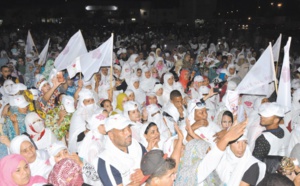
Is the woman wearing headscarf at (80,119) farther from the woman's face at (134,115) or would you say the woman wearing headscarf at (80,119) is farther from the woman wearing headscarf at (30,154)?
the woman wearing headscarf at (30,154)

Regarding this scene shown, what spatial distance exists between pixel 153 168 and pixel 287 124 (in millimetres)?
3083

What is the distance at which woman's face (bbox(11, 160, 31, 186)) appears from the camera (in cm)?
329

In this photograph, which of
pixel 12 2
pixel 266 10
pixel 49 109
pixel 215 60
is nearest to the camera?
pixel 49 109

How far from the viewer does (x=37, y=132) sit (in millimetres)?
5266

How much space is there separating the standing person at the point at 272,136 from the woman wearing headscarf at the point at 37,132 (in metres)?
2.75

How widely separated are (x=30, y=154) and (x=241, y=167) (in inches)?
80.9

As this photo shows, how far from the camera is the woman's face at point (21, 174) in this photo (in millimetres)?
3291

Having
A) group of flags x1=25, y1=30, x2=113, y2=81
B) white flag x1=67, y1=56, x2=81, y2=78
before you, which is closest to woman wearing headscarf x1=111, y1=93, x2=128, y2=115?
group of flags x1=25, y1=30, x2=113, y2=81

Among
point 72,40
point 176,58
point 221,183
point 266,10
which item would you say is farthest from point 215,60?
point 266,10

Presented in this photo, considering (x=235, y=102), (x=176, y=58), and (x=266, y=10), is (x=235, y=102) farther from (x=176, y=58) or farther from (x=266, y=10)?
(x=266, y=10)

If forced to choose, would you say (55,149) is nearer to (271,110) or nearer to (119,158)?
(119,158)

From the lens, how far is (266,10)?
31266mm

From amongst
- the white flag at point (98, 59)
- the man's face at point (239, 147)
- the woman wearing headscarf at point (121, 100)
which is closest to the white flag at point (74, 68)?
the white flag at point (98, 59)

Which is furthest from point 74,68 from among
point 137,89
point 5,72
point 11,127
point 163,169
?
point 163,169
